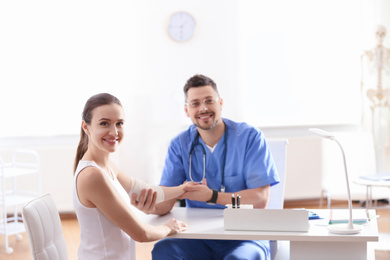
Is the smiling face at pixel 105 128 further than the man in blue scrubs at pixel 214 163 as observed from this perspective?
No

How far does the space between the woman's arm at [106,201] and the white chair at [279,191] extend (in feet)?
2.69

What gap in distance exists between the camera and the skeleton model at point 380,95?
5.04 meters

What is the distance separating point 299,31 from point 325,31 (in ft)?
0.85

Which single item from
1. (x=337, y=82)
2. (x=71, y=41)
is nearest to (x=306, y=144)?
(x=337, y=82)

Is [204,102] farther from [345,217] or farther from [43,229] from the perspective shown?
[43,229]

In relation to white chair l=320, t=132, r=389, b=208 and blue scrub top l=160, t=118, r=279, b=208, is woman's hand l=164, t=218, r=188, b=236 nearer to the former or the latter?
blue scrub top l=160, t=118, r=279, b=208

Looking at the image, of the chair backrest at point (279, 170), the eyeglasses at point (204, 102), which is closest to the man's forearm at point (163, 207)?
the eyeglasses at point (204, 102)

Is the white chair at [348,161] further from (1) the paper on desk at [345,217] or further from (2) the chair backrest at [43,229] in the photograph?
(2) the chair backrest at [43,229]

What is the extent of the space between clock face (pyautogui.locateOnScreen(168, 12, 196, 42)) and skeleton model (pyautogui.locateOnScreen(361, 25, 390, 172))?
1645mm

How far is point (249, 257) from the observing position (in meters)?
2.21

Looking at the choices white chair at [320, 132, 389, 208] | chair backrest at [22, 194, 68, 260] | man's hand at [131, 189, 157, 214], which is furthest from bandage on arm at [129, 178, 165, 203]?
white chair at [320, 132, 389, 208]

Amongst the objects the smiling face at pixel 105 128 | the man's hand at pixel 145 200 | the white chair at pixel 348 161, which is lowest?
the white chair at pixel 348 161

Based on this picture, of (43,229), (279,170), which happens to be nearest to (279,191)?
(279,170)

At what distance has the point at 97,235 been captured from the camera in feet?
6.35
